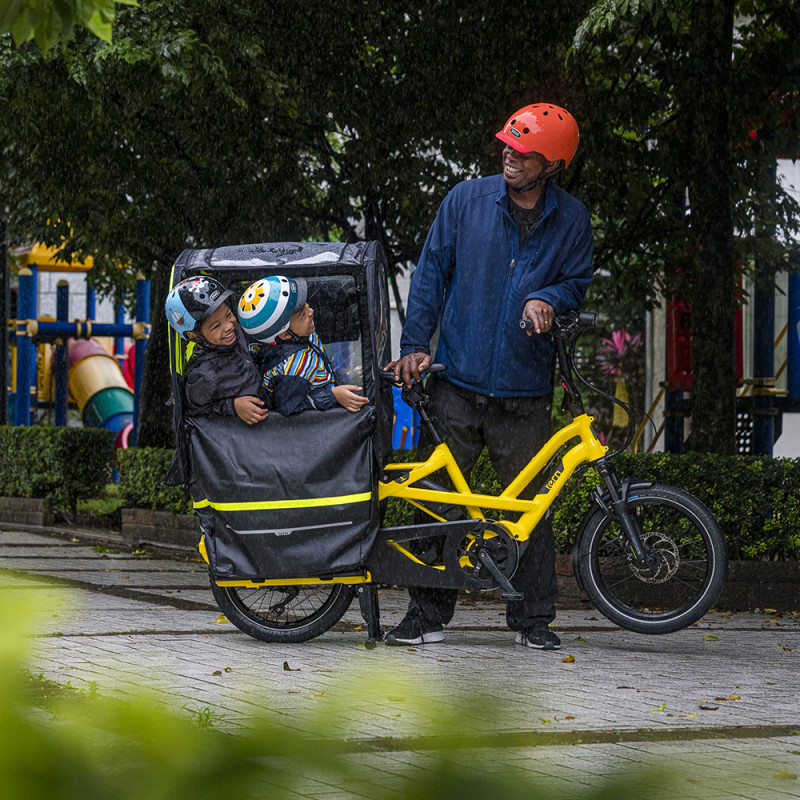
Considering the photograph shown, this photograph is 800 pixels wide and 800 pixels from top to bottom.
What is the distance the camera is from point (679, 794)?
67 centimetres

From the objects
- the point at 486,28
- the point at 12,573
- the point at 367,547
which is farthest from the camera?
the point at 486,28

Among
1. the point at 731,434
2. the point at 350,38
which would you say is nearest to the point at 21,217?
the point at 350,38

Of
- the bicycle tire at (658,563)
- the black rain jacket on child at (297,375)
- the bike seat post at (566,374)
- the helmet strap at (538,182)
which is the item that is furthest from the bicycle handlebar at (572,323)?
the black rain jacket on child at (297,375)

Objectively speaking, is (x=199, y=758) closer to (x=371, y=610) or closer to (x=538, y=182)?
(x=371, y=610)

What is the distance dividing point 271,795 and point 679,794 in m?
0.20

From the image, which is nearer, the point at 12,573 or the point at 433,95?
the point at 12,573

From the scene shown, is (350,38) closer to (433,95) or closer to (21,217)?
(433,95)

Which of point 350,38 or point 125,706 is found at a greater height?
point 350,38

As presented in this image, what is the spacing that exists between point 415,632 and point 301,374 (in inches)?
45.3

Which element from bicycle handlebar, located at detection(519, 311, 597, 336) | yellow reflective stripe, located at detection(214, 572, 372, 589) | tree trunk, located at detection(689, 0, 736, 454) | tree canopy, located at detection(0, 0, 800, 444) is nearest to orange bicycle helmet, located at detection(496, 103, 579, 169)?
bicycle handlebar, located at detection(519, 311, 597, 336)

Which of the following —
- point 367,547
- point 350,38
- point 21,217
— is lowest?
point 367,547

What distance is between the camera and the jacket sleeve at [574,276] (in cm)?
544

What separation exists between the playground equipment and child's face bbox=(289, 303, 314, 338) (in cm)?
1243

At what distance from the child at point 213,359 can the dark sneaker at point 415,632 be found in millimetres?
1044
